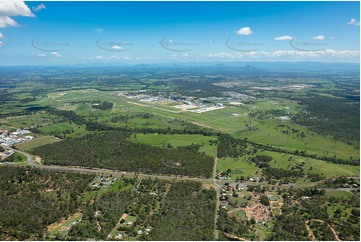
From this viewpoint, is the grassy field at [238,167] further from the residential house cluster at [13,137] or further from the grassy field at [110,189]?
the residential house cluster at [13,137]

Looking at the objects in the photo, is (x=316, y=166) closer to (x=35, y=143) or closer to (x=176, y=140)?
(x=176, y=140)

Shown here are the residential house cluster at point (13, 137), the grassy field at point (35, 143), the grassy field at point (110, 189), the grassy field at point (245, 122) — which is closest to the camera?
the grassy field at point (110, 189)

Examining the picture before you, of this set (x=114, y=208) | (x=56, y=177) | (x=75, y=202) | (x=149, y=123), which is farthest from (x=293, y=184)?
(x=149, y=123)

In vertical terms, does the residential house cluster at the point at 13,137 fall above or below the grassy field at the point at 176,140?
above

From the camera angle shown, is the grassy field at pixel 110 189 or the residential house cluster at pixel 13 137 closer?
the grassy field at pixel 110 189

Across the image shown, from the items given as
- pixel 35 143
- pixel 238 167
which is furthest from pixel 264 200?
pixel 35 143

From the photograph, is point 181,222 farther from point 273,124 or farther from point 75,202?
point 273,124

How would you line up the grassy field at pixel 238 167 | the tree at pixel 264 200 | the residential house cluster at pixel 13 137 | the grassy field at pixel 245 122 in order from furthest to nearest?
the residential house cluster at pixel 13 137 → the grassy field at pixel 245 122 → the grassy field at pixel 238 167 → the tree at pixel 264 200

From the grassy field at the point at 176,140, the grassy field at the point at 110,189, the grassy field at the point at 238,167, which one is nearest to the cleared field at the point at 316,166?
the grassy field at the point at 238,167

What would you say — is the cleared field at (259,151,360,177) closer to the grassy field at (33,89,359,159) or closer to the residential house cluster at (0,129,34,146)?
the grassy field at (33,89,359,159)
